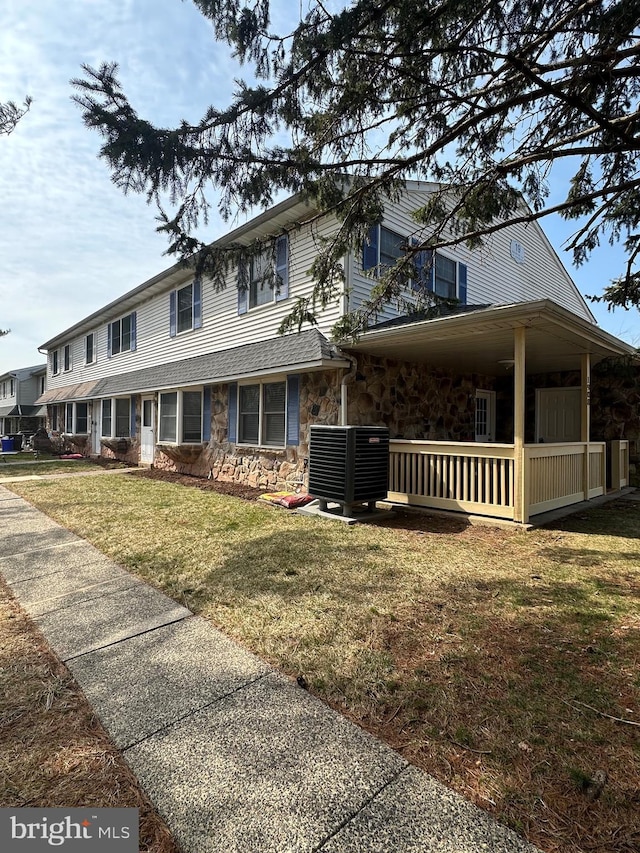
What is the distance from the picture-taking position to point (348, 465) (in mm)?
6676

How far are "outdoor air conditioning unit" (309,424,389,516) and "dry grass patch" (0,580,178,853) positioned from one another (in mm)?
4574

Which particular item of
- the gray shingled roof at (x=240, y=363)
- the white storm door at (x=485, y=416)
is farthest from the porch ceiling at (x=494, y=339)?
the white storm door at (x=485, y=416)

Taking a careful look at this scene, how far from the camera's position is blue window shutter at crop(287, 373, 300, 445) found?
8648 millimetres

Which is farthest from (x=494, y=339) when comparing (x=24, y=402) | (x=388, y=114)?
(x=24, y=402)

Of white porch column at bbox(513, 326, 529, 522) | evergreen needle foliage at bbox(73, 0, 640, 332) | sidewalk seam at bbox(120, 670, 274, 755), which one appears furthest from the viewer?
white porch column at bbox(513, 326, 529, 522)

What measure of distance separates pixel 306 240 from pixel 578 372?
7624mm

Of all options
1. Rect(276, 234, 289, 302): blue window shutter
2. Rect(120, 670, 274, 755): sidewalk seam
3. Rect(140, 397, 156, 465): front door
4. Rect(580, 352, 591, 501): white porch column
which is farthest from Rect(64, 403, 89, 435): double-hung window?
Rect(120, 670, 274, 755): sidewalk seam

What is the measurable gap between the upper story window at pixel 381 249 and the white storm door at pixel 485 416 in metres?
4.69

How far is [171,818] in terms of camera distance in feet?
5.29

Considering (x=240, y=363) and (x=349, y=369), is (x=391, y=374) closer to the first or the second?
(x=349, y=369)

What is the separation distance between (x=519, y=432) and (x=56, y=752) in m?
6.00

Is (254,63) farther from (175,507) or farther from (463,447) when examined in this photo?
(175,507)

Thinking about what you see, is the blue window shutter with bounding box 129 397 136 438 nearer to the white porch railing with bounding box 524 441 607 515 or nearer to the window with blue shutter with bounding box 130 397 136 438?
the window with blue shutter with bounding box 130 397 136 438

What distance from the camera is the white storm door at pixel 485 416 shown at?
38.8ft
